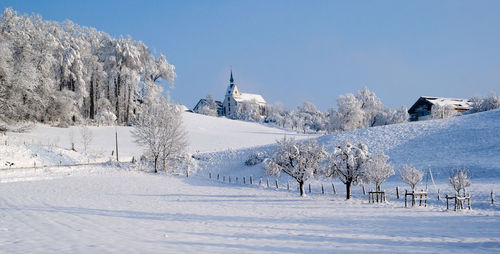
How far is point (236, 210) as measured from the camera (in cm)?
1825

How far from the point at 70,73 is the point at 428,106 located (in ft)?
265

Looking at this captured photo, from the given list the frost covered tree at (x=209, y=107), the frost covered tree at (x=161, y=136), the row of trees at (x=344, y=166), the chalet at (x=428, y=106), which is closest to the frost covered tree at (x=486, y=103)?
the chalet at (x=428, y=106)

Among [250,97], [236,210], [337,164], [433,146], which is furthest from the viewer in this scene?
[250,97]

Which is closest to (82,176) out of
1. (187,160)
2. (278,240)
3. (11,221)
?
(187,160)

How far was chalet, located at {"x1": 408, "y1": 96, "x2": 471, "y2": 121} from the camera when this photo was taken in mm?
79562

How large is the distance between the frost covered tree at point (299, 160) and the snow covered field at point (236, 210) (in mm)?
2042

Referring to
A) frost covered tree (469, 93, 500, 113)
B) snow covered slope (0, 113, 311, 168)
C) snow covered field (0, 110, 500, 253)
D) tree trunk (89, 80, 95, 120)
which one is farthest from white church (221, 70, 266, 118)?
snow covered field (0, 110, 500, 253)

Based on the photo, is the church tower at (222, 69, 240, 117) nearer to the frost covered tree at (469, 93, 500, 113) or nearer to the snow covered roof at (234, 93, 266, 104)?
the snow covered roof at (234, 93, 266, 104)

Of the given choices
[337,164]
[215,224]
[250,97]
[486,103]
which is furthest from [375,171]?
[250,97]

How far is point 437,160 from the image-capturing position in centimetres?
3403

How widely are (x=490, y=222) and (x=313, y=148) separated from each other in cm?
1353

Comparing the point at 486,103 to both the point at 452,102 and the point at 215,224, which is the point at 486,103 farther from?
the point at 215,224

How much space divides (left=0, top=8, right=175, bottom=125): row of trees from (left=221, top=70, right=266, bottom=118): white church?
3200 inches

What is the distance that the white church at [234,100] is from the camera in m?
148
